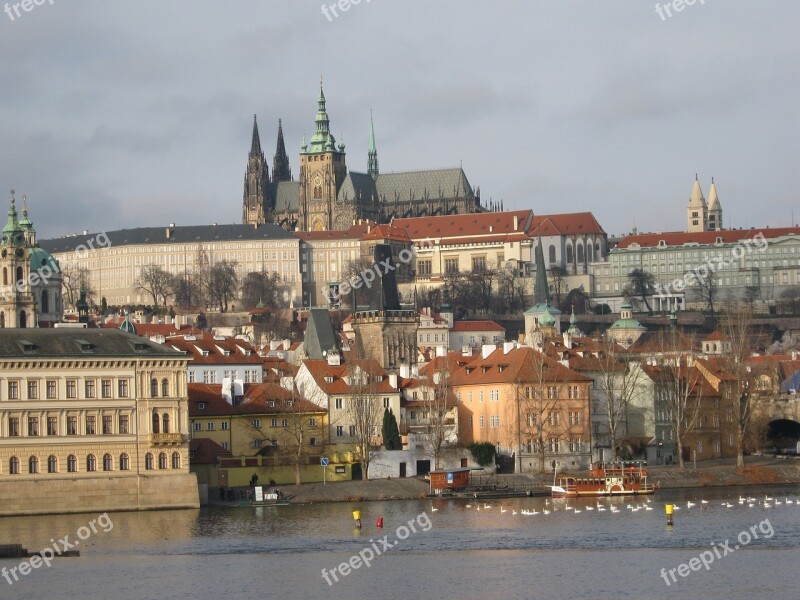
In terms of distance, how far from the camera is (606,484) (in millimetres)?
84812

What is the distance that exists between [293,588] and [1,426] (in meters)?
21.2

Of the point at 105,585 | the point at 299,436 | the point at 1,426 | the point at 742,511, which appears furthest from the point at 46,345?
the point at 742,511

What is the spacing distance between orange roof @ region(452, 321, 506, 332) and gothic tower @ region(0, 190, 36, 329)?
68984 mm

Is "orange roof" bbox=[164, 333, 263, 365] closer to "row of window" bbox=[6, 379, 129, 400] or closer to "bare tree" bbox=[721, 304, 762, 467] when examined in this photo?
"bare tree" bbox=[721, 304, 762, 467]

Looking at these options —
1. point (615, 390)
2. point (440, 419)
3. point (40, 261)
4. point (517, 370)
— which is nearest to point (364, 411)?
point (440, 419)

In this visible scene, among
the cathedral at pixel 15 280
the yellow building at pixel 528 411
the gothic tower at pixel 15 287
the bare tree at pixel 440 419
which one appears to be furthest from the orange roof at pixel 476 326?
the bare tree at pixel 440 419

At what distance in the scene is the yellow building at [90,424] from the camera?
74.9 m

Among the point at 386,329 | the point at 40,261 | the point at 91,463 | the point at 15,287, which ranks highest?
the point at 40,261

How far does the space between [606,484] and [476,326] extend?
3827 inches

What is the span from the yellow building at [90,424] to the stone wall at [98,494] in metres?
0.04

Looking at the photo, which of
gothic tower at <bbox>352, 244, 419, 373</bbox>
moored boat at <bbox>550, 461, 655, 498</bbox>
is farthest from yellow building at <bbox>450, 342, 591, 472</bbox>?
gothic tower at <bbox>352, 244, 419, 373</bbox>

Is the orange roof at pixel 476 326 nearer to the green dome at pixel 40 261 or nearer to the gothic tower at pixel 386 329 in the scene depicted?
the green dome at pixel 40 261

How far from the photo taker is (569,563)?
61.2m

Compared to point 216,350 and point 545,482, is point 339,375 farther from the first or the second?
point 216,350
